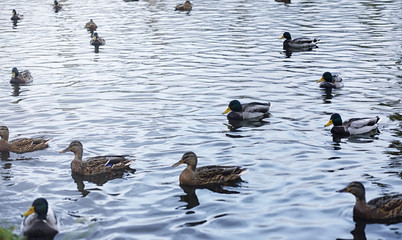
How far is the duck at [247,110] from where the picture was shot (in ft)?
68.1

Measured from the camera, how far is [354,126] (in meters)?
18.9

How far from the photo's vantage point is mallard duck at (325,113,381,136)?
738 inches

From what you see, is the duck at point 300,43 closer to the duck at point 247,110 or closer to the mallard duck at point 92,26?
the duck at point 247,110

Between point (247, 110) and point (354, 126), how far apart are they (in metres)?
3.44

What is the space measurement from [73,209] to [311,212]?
475cm

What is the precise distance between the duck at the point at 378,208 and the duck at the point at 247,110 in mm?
7846

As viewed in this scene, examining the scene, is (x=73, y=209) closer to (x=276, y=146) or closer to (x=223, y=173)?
(x=223, y=173)

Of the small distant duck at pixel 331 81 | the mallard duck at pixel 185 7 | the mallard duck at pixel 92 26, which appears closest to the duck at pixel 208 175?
the small distant duck at pixel 331 81

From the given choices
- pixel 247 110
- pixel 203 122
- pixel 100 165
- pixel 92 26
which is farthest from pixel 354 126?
pixel 92 26

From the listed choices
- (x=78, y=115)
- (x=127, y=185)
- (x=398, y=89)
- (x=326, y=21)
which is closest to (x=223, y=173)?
(x=127, y=185)

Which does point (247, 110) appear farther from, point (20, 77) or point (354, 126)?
point (20, 77)

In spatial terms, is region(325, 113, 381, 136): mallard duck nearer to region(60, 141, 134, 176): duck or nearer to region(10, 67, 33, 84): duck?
region(60, 141, 134, 176): duck

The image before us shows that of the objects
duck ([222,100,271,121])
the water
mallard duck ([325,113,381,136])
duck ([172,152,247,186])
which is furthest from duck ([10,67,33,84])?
duck ([172,152,247,186])

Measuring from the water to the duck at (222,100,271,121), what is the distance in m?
0.42
